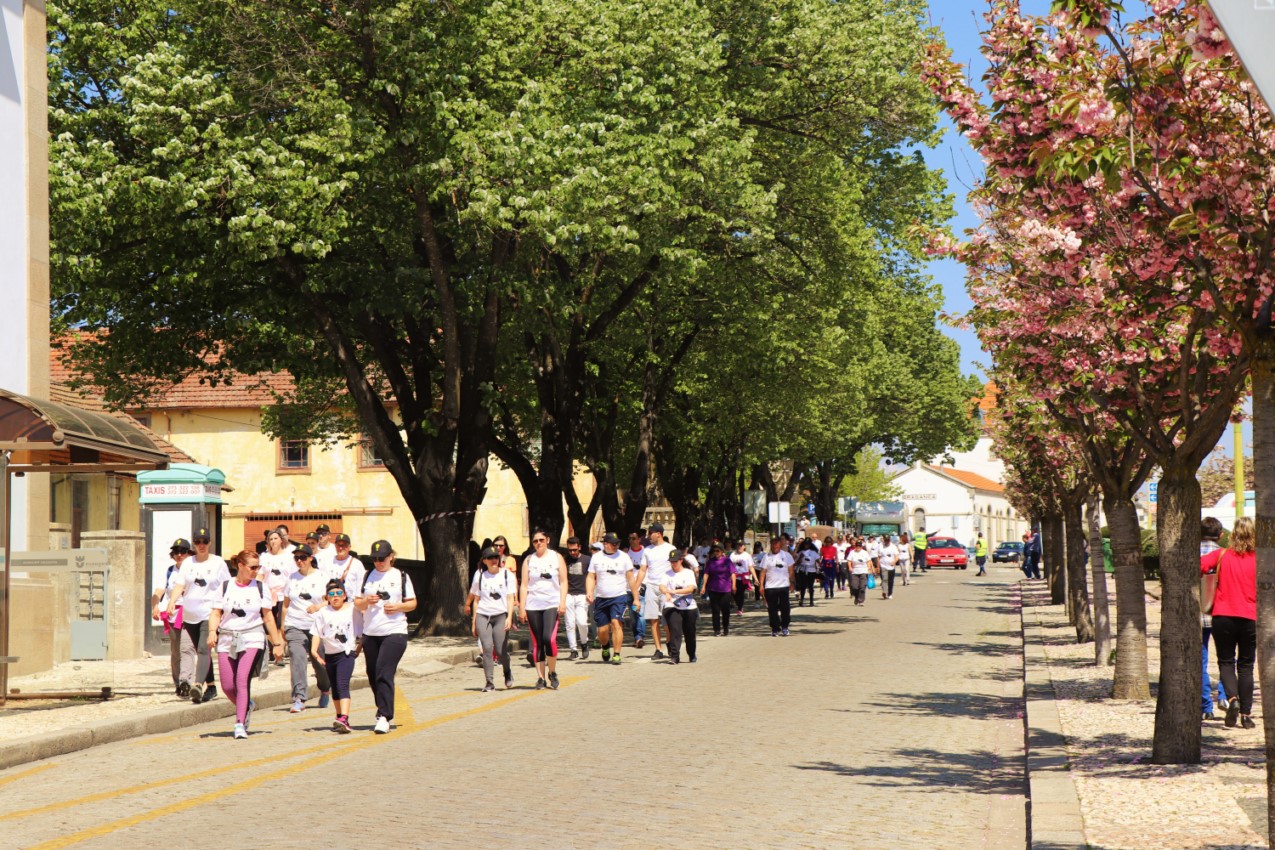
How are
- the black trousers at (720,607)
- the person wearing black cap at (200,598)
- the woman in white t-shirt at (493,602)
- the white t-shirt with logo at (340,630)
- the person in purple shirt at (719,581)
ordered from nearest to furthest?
the white t-shirt with logo at (340,630) → the person wearing black cap at (200,598) → the woman in white t-shirt at (493,602) → the person in purple shirt at (719,581) → the black trousers at (720,607)

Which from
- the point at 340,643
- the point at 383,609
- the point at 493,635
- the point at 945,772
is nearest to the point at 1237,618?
the point at 945,772

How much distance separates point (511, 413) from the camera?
36312 mm

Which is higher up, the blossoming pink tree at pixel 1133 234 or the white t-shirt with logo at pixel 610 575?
the blossoming pink tree at pixel 1133 234

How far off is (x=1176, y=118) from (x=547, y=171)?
14.5m

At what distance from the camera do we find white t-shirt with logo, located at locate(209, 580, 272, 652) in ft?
46.9

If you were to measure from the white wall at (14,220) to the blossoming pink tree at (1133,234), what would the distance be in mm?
12650

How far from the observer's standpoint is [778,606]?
28.7 meters

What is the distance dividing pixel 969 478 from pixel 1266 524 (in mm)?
154466

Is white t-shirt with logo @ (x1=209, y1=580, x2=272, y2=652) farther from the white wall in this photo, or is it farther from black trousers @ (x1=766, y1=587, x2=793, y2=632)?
black trousers @ (x1=766, y1=587, x2=793, y2=632)

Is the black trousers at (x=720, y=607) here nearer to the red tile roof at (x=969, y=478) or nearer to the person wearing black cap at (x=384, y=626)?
the person wearing black cap at (x=384, y=626)

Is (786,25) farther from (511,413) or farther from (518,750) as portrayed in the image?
(518,750)

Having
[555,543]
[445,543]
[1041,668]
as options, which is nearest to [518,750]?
[1041,668]

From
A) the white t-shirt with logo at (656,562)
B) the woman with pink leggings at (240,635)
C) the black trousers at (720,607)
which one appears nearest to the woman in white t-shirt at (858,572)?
the black trousers at (720,607)

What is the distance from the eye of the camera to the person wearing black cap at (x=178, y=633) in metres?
17.0
